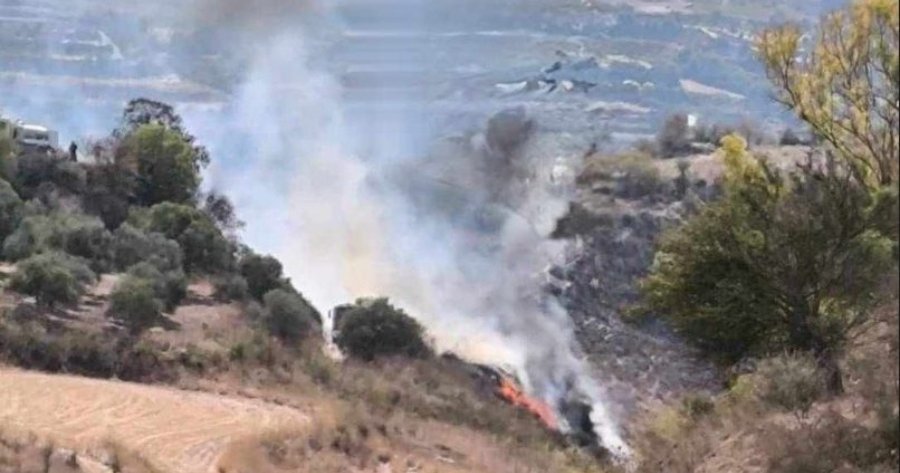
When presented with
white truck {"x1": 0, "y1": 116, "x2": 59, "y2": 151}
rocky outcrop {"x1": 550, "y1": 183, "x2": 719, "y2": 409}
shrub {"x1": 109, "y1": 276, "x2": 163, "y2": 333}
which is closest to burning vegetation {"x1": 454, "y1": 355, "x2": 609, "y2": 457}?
rocky outcrop {"x1": 550, "y1": 183, "x2": 719, "y2": 409}

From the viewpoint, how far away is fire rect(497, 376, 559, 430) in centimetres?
4391

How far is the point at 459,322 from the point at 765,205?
3333 cm

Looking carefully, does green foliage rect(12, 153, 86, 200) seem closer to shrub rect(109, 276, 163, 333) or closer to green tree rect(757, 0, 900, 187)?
shrub rect(109, 276, 163, 333)

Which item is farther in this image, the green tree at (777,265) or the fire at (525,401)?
the fire at (525,401)

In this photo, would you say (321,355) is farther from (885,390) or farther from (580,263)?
(885,390)

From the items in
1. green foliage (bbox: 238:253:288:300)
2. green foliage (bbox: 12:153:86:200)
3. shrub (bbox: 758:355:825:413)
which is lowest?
green foliage (bbox: 238:253:288:300)

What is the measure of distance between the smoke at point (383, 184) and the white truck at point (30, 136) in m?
9.20

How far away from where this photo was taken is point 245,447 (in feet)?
91.0

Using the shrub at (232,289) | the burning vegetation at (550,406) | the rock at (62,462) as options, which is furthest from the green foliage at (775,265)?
the shrub at (232,289)

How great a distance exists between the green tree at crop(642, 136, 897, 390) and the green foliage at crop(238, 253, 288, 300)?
23456mm

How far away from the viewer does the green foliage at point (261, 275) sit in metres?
46.1

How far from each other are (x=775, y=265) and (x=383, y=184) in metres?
50.7

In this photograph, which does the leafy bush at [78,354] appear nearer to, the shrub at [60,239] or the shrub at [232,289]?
the shrub at [60,239]

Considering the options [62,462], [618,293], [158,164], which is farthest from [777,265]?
[618,293]
